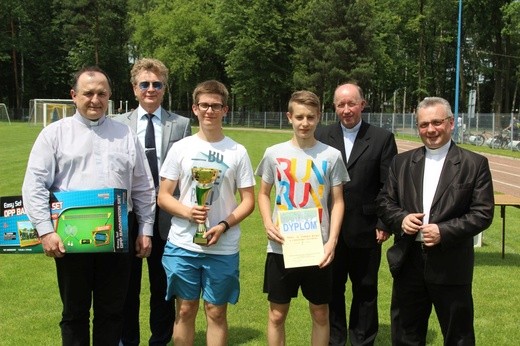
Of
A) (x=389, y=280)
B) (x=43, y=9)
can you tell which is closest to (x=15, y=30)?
(x=43, y=9)

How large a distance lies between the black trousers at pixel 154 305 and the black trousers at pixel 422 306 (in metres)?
1.85

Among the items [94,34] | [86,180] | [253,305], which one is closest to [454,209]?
[86,180]

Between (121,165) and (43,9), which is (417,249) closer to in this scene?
(121,165)

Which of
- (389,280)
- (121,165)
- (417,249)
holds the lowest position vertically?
(389,280)

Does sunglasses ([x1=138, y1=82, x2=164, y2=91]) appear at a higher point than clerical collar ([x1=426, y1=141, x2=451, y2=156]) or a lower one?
higher

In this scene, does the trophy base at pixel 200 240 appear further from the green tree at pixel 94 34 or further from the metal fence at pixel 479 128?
the green tree at pixel 94 34

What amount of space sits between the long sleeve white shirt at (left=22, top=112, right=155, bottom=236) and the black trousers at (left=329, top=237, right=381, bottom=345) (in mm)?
1877

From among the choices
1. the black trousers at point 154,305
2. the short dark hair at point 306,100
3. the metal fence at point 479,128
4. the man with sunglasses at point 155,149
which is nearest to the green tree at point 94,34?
the metal fence at point 479,128

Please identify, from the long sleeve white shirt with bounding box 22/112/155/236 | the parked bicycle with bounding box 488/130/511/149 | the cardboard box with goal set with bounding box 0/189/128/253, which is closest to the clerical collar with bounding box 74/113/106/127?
the long sleeve white shirt with bounding box 22/112/155/236

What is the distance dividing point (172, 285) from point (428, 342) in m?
2.51

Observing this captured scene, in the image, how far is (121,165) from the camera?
3840 mm

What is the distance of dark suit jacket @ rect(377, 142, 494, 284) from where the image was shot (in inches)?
142

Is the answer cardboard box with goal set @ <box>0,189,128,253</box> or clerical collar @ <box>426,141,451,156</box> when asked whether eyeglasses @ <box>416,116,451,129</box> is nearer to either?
clerical collar @ <box>426,141,451,156</box>

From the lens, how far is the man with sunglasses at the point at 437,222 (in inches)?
143
